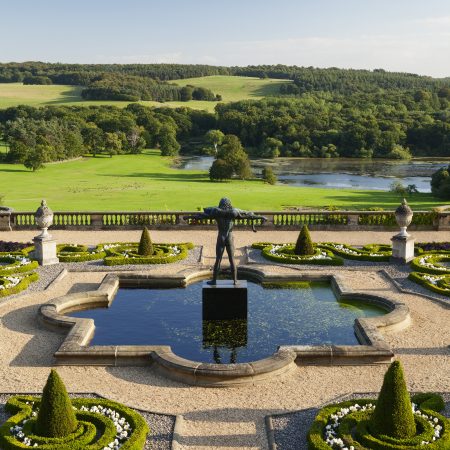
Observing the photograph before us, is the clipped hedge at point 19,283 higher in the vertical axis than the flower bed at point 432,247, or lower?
lower

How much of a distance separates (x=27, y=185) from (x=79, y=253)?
159 feet

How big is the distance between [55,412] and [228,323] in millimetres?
9280

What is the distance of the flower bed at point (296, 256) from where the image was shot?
29.6 m

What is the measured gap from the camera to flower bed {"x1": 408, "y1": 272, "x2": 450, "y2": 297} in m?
24.8

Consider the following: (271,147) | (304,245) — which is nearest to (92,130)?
(271,147)

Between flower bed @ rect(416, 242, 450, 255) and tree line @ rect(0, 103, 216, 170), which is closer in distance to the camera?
flower bed @ rect(416, 242, 450, 255)

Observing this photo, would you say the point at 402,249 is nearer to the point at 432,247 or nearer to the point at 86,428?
the point at 432,247

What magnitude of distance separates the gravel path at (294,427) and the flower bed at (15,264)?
1637cm

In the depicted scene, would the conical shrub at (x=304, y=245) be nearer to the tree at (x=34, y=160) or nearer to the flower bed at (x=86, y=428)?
the flower bed at (x=86, y=428)

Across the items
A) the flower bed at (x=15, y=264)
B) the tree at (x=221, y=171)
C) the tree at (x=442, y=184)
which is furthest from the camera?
the tree at (x=221, y=171)

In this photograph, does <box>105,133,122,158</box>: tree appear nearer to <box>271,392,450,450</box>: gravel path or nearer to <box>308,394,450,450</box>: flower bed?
<box>271,392,450,450</box>: gravel path

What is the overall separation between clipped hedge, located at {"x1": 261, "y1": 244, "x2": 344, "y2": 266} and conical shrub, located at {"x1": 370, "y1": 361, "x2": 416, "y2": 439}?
54.5 ft

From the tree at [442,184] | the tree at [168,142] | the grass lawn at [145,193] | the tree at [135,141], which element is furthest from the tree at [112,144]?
the tree at [442,184]

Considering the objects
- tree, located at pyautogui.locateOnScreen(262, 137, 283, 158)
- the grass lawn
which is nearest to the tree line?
the grass lawn
